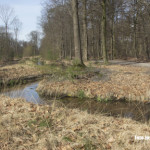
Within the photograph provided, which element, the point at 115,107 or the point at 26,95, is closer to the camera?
the point at 115,107

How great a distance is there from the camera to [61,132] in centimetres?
332

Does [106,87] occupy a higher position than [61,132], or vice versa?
[106,87]

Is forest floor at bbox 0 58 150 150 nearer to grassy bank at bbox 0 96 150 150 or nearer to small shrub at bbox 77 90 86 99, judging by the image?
grassy bank at bbox 0 96 150 150

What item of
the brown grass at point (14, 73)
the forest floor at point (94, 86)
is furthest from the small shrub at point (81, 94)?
the brown grass at point (14, 73)

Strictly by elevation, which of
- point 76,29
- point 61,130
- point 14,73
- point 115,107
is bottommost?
point 115,107

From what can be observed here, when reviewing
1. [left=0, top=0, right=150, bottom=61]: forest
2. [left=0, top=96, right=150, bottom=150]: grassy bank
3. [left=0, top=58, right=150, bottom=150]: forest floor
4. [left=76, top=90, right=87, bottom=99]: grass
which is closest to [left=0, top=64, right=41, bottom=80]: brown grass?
[left=0, top=0, right=150, bottom=61]: forest

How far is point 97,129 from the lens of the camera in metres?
3.41

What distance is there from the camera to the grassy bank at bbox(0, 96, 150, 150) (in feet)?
9.39

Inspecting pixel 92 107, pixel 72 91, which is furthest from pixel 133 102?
pixel 72 91

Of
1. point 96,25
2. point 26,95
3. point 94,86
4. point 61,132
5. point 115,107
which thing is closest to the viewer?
point 61,132

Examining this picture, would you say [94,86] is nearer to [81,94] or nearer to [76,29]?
[81,94]

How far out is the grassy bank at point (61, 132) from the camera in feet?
9.39

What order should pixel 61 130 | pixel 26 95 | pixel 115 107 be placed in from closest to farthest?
pixel 61 130 → pixel 115 107 → pixel 26 95

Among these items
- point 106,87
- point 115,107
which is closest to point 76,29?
point 106,87
